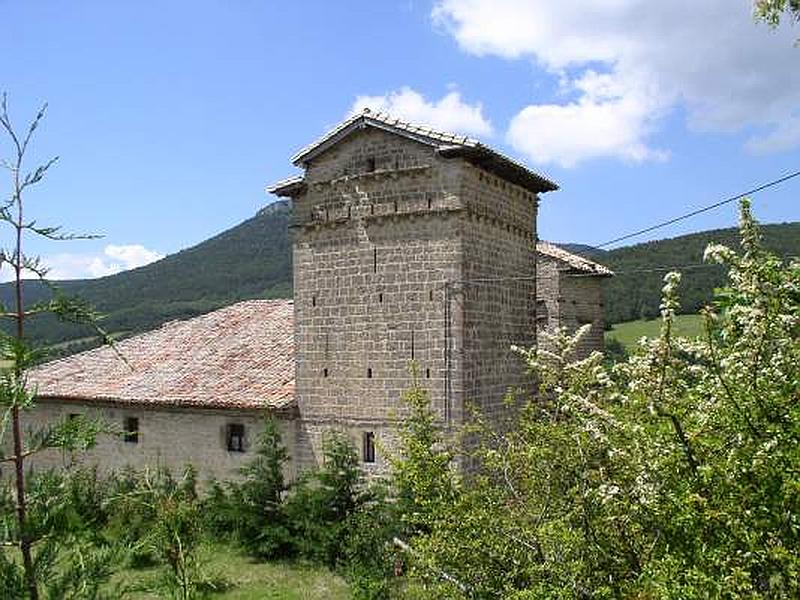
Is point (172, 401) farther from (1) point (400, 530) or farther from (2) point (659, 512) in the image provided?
(2) point (659, 512)

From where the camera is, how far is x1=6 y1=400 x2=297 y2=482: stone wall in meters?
17.8

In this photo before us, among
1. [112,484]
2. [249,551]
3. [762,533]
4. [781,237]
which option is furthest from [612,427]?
[781,237]

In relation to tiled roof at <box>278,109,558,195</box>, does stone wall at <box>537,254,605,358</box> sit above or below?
below

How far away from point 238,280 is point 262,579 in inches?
3086

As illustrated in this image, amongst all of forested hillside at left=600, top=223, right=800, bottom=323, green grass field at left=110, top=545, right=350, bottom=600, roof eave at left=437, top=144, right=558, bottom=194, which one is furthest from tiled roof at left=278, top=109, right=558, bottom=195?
forested hillside at left=600, top=223, right=800, bottom=323

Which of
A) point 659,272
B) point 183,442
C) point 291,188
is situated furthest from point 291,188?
point 659,272

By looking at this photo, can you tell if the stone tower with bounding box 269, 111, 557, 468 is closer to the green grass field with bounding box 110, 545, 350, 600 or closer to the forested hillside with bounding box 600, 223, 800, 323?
the green grass field with bounding box 110, 545, 350, 600

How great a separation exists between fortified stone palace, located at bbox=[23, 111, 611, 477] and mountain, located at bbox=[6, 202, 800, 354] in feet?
88.3

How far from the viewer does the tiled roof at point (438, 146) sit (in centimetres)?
1498

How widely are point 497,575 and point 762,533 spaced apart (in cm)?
337

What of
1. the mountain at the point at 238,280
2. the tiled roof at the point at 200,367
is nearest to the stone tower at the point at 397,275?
the tiled roof at the point at 200,367

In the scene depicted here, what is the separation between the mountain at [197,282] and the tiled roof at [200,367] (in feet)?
163

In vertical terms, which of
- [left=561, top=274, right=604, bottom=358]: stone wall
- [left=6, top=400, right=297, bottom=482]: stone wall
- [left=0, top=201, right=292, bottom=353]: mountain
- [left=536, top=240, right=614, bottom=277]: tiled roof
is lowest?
[left=6, top=400, right=297, bottom=482]: stone wall

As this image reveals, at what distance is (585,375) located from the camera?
288 inches
